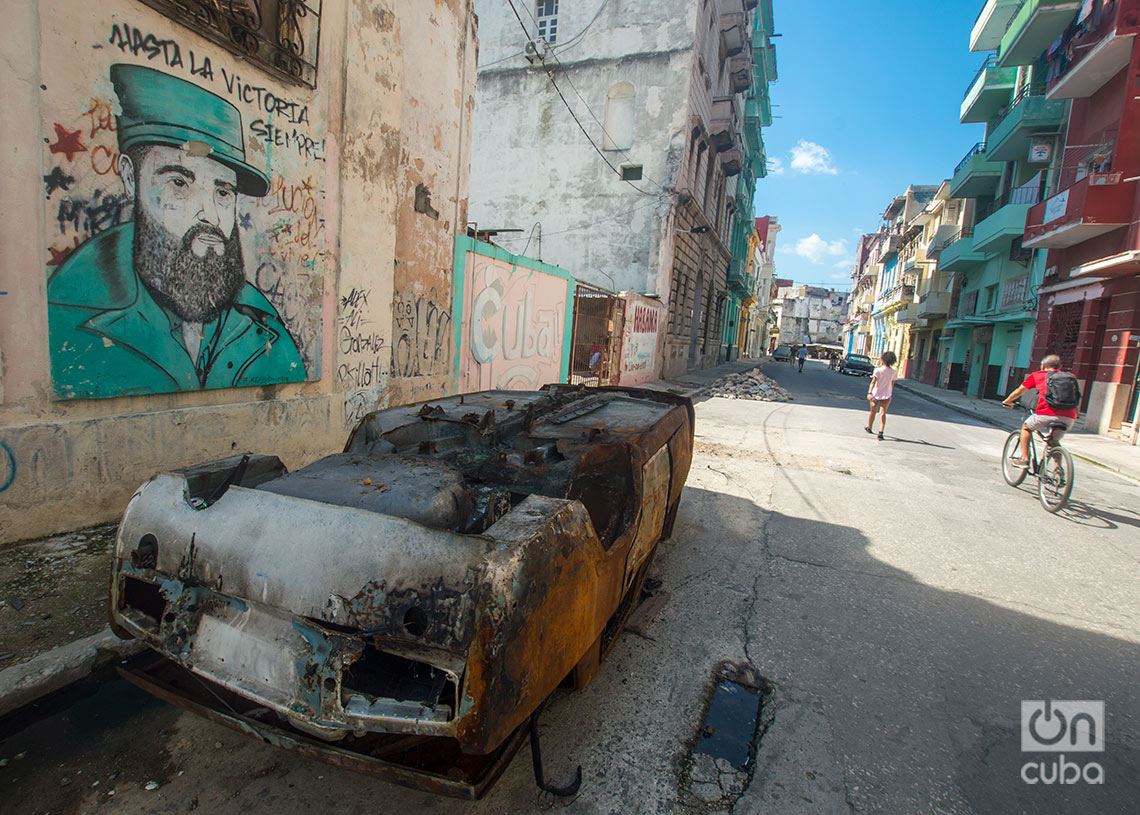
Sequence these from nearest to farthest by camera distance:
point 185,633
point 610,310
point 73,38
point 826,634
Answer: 1. point 185,633
2. point 826,634
3. point 73,38
4. point 610,310

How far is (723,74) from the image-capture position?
22641 millimetres

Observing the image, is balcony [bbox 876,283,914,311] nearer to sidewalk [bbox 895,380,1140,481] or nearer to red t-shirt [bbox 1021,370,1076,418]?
sidewalk [bbox 895,380,1140,481]

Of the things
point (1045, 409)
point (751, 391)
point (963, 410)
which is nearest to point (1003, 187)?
point (963, 410)

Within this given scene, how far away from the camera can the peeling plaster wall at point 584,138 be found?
55.4 ft

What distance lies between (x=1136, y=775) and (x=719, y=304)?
97.7 feet

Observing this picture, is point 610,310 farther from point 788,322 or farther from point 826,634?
point 788,322

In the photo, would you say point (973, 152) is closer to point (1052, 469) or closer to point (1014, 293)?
point (1014, 293)

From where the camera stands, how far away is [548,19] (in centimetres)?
1777

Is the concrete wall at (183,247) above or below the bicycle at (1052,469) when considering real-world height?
above

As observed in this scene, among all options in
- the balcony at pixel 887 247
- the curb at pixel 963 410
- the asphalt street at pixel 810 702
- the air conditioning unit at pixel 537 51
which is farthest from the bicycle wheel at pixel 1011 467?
the balcony at pixel 887 247

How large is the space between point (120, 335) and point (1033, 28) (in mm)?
24978

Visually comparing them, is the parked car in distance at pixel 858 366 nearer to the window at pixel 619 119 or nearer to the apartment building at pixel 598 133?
the apartment building at pixel 598 133


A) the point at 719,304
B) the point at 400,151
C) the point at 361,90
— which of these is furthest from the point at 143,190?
the point at 719,304

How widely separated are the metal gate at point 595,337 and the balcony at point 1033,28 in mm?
15953
